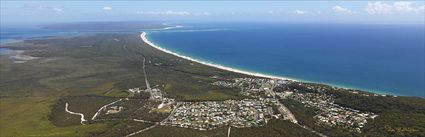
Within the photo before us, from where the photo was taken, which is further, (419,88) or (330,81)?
(330,81)

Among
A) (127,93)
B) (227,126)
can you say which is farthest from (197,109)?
(127,93)

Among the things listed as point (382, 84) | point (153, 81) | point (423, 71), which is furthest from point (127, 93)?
point (423, 71)

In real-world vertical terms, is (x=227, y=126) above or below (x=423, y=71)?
below

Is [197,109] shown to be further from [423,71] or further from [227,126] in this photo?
[423,71]

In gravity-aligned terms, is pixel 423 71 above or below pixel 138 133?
above

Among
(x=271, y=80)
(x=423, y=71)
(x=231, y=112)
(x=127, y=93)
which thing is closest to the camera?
(x=231, y=112)

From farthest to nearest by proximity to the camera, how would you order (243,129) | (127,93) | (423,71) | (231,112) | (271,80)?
(423,71)
(271,80)
(127,93)
(231,112)
(243,129)

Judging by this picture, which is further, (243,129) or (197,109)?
(197,109)

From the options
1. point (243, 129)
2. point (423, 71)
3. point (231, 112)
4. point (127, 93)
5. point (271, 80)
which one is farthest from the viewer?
point (423, 71)

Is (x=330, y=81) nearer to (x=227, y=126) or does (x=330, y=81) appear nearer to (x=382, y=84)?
(x=382, y=84)
